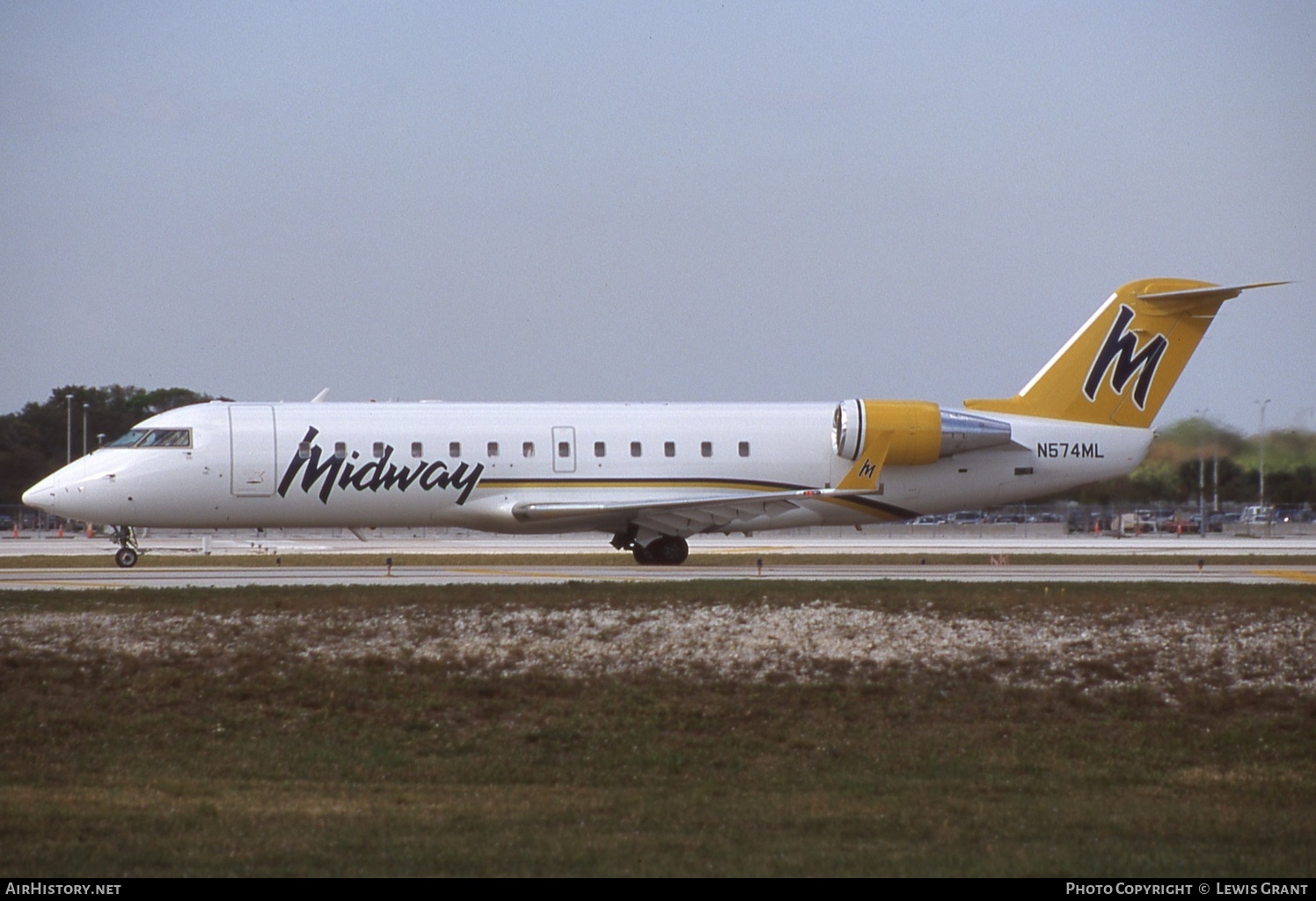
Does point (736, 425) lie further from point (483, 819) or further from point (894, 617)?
point (483, 819)

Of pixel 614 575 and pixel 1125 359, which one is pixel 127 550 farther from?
pixel 1125 359

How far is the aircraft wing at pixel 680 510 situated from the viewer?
31.5 meters

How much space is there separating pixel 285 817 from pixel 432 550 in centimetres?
3285

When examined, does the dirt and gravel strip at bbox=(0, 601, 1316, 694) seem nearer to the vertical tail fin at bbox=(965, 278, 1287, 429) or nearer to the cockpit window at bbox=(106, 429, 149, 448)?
the cockpit window at bbox=(106, 429, 149, 448)

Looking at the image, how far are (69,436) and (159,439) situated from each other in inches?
2010

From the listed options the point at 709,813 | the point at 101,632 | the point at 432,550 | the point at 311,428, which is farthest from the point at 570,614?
the point at 432,550

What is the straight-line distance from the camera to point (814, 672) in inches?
696

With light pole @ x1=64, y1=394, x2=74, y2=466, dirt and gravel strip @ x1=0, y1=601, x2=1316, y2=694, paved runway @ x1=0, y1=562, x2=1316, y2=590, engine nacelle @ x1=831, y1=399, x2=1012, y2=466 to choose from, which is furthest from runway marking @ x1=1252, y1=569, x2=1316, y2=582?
light pole @ x1=64, y1=394, x2=74, y2=466

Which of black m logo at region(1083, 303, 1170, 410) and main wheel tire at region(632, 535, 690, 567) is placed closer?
main wheel tire at region(632, 535, 690, 567)

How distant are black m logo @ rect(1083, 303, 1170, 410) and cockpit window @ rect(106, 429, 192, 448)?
810 inches

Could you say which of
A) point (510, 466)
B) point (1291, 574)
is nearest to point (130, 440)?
point (510, 466)

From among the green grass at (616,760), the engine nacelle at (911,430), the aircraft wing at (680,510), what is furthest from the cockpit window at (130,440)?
the engine nacelle at (911,430)

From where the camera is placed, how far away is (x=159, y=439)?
31.5 m

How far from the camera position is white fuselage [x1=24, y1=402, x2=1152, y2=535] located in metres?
31.2
